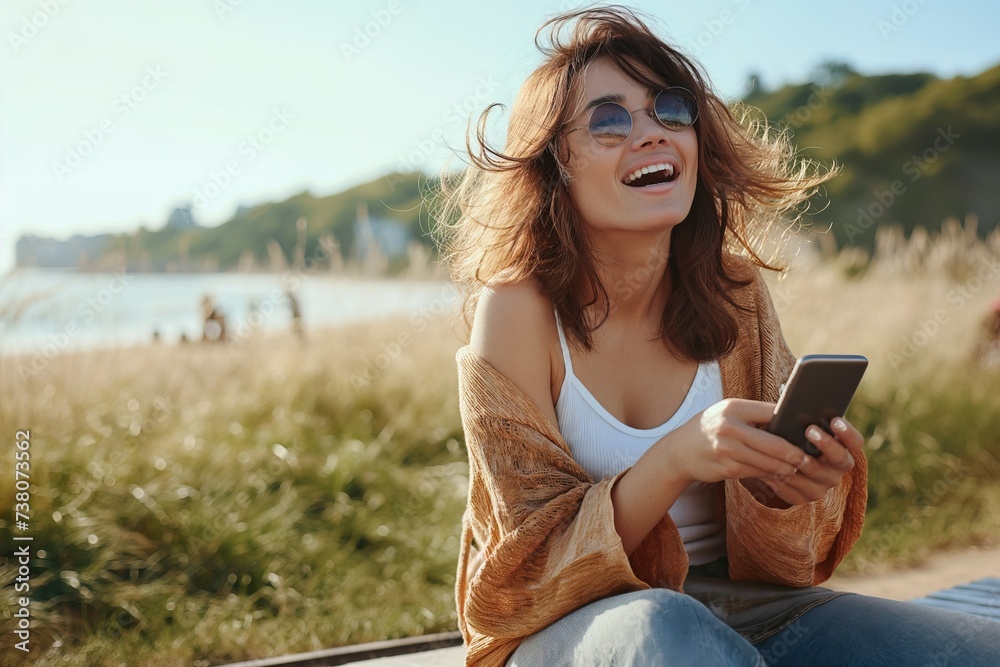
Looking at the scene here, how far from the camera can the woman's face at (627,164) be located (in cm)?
200

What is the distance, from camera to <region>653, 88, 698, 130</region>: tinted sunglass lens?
205cm

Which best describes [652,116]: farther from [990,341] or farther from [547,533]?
[990,341]

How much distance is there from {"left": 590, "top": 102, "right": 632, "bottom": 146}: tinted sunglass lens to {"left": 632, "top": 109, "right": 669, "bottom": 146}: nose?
20 millimetres

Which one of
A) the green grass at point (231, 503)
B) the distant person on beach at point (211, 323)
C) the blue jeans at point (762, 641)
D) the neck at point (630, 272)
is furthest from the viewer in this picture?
the distant person on beach at point (211, 323)

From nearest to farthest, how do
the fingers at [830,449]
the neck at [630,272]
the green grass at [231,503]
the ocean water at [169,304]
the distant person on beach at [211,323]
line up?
the fingers at [830,449] < the neck at [630,272] < the green grass at [231,503] < the ocean water at [169,304] < the distant person on beach at [211,323]

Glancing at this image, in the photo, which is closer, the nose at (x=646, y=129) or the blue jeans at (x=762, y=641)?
the blue jeans at (x=762, y=641)

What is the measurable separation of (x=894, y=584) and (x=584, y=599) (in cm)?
318

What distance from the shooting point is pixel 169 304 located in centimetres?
544

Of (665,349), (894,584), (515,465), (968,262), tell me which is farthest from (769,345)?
(968,262)

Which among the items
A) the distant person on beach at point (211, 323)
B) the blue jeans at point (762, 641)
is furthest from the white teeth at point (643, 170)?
the distant person on beach at point (211, 323)

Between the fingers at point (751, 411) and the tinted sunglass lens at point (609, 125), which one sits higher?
the tinted sunglass lens at point (609, 125)

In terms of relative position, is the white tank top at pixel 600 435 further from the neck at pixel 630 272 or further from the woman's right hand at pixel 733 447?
the woman's right hand at pixel 733 447

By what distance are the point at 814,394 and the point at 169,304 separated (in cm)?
468

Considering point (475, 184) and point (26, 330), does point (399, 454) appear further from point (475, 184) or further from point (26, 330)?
point (475, 184)
